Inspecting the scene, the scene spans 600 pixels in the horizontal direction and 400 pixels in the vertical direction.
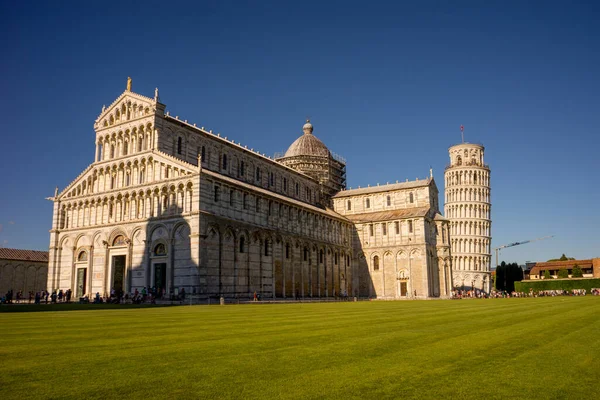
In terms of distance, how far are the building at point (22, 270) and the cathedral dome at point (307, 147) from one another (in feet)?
140

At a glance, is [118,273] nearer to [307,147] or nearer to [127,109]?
[127,109]

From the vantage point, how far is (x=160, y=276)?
45.3m

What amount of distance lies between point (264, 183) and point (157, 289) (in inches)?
960

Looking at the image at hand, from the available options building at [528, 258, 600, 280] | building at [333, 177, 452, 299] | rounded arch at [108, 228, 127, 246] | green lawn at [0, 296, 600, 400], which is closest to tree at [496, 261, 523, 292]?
building at [528, 258, 600, 280]

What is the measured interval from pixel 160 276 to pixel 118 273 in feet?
21.4

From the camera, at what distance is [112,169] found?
5144 centimetres

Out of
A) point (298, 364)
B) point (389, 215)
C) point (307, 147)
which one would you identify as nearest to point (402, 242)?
point (389, 215)

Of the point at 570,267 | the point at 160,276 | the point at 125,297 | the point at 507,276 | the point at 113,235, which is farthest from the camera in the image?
the point at 570,267

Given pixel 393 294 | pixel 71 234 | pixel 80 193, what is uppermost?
pixel 80 193

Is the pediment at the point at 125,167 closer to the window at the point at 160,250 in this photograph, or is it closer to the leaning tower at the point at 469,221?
the window at the point at 160,250

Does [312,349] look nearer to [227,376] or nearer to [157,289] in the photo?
[227,376]

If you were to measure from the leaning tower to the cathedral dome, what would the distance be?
3820 cm

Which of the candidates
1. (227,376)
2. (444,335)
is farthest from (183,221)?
(227,376)

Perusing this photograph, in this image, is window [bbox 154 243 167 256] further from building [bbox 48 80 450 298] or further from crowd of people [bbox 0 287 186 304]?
crowd of people [bbox 0 287 186 304]
